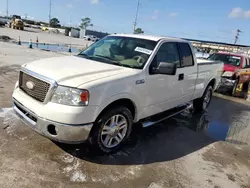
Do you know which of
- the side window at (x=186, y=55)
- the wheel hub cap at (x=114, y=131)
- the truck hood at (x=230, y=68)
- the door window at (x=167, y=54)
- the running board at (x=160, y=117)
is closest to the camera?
the wheel hub cap at (x=114, y=131)

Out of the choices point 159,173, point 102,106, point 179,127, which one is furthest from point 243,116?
point 102,106

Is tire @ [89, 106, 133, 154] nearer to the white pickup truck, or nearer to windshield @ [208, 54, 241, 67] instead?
the white pickup truck

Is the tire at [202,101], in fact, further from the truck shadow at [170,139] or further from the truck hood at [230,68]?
the truck hood at [230,68]

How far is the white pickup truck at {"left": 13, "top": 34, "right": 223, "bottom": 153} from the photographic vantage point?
3.18 metres

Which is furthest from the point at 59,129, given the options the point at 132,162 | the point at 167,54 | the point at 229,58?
the point at 229,58

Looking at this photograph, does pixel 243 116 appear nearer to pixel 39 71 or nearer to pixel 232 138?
pixel 232 138

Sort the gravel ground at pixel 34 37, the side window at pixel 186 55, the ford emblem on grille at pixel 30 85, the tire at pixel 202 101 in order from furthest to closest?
1. the gravel ground at pixel 34 37
2. the tire at pixel 202 101
3. the side window at pixel 186 55
4. the ford emblem on grille at pixel 30 85

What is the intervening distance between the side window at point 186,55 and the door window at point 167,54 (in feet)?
0.66

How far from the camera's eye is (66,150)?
3803mm

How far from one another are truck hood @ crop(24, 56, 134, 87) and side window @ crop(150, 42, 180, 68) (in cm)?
66

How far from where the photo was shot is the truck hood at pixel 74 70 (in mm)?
3270

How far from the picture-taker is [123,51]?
4504mm

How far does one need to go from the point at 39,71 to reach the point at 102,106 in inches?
42.4

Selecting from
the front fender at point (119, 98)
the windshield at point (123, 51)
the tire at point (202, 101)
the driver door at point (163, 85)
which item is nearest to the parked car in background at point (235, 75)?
the tire at point (202, 101)
